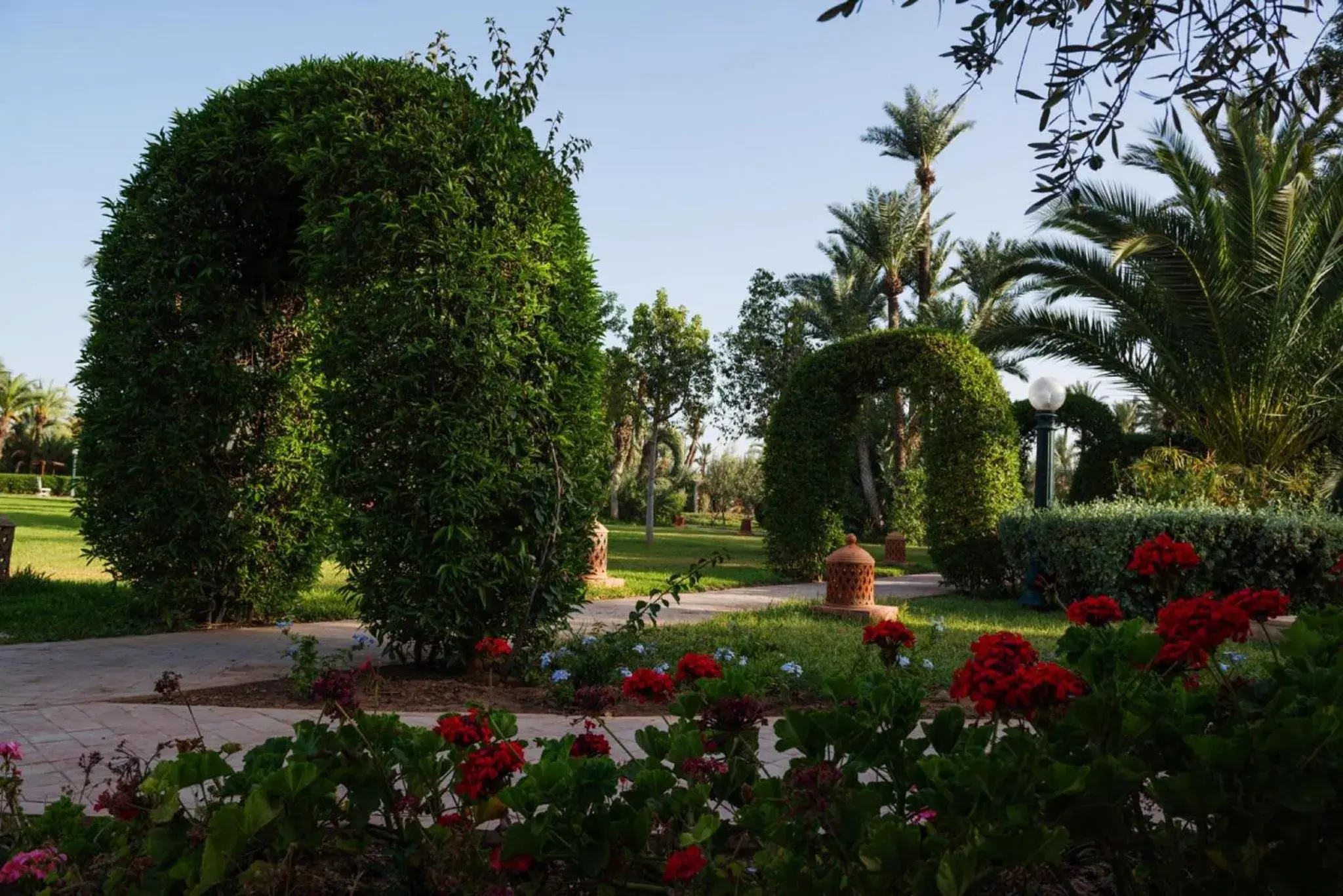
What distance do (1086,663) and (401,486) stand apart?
421cm

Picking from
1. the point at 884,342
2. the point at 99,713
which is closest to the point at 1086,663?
the point at 99,713

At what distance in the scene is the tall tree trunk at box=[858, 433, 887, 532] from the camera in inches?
1089

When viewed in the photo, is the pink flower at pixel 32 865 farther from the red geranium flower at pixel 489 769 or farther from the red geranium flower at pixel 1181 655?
the red geranium flower at pixel 1181 655

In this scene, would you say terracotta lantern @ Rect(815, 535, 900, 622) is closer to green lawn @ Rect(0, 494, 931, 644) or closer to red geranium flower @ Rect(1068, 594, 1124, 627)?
green lawn @ Rect(0, 494, 931, 644)

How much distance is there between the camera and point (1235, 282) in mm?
12453

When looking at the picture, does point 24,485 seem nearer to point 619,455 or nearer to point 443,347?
point 619,455

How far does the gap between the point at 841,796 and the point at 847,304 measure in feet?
89.5

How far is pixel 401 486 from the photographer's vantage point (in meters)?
5.55

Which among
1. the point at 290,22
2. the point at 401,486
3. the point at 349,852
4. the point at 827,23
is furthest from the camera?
the point at 290,22

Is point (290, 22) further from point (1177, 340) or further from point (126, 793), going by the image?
point (1177, 340)

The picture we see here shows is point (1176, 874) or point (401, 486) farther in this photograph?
point (401, 486)

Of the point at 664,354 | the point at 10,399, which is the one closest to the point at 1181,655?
the point at 664,354

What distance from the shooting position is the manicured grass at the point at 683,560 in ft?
44.0

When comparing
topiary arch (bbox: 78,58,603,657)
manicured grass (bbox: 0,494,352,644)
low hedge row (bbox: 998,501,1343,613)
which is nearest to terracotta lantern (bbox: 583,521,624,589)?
manicured grass (bbox: 0,494,352,644)
